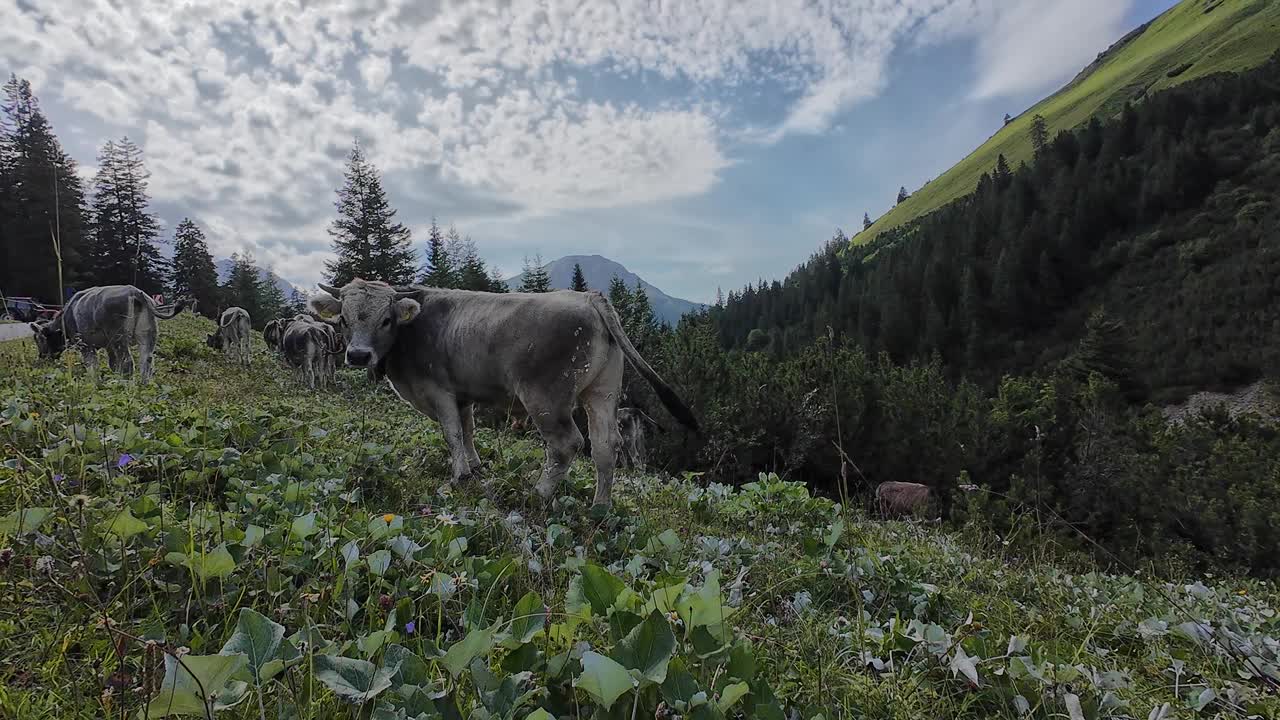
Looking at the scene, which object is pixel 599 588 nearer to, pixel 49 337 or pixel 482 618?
pixel 482 618

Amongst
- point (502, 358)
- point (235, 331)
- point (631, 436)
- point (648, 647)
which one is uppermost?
point (235, 331)

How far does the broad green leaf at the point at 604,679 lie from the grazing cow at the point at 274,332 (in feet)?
110

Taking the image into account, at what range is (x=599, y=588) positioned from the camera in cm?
205

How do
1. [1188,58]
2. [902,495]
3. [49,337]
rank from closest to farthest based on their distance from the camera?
[49,337]
[902,495]
[1188,58]

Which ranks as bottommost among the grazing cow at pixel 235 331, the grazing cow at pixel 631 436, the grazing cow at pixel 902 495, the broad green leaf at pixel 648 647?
the grazing cow at pixel 902 495

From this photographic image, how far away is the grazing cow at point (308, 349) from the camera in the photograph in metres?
24.0

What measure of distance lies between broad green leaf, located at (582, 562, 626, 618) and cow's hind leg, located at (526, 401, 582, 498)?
4.43 m

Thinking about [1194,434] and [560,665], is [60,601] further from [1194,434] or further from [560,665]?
[1194,434]

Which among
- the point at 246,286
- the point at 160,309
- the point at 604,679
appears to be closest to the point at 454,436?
the point at 604,679

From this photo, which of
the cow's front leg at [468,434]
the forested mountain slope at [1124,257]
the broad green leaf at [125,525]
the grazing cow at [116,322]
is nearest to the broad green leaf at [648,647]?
the broad green leaf at [125,525]

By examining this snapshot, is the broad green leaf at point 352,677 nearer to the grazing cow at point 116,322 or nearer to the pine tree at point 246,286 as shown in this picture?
the grazing cow at point 116,322

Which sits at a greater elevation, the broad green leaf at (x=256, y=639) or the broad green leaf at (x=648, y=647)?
the broad green leaf at (x=256, y=639)

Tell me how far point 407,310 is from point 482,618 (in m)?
5.78

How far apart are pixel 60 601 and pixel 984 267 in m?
117
